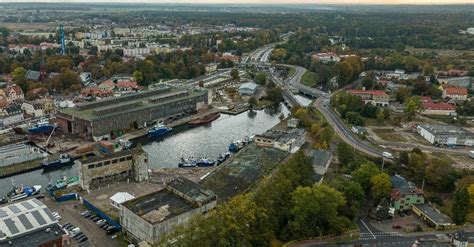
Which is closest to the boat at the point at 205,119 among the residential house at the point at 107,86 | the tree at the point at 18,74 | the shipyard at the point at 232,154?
the shipyard at the point at 232,154

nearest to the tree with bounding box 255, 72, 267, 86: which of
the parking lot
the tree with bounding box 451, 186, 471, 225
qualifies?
the parking lot

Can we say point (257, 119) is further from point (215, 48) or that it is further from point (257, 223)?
point (215, 48)

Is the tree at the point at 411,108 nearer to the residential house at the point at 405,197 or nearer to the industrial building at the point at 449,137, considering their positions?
the industrial building at the point at 449,137

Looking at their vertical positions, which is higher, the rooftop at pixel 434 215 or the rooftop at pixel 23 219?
the rooftop at pixel 23 219

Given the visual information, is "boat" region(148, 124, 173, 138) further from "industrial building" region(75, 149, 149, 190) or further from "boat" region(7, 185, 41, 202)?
"boat" region(7, 185, 41, 202)

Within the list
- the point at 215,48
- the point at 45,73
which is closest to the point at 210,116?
the point at 45,73

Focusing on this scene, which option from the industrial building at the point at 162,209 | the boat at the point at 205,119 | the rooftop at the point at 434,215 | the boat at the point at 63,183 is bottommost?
the boat at the point at 205,119

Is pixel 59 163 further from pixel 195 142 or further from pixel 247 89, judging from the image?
pixel 247 89

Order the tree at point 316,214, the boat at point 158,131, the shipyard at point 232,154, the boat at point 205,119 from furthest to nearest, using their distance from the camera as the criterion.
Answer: the boat at point 205,119, the boat at point 158,131, the shipyard at point 232,154, the tree at point 316,214
